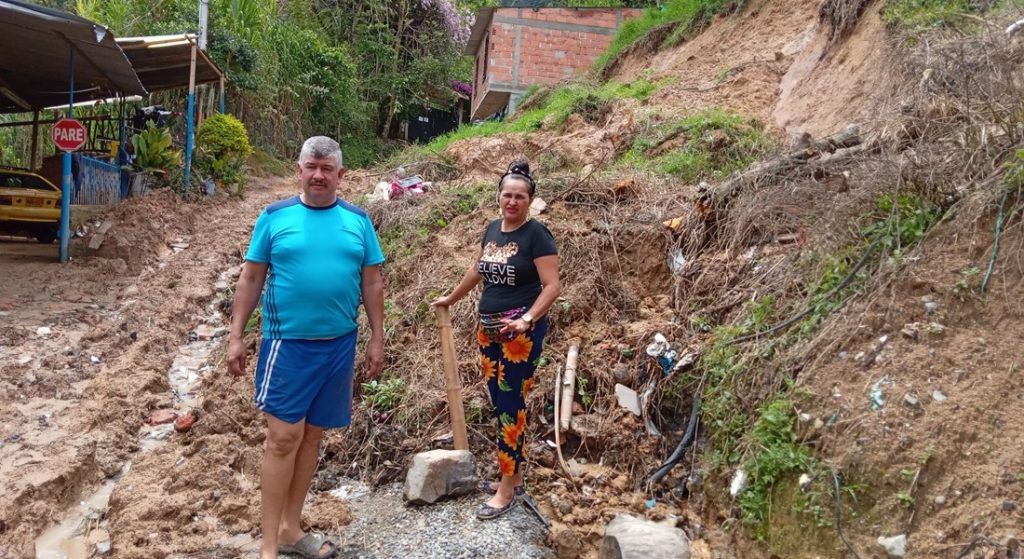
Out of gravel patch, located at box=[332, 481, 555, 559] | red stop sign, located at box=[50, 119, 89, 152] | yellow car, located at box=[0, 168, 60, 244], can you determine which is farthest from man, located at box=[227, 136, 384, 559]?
yellow car, located at box=[0, 168, 60, 244]

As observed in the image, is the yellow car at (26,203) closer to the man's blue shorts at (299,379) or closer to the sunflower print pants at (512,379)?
the man's blue shorts at (299,379)

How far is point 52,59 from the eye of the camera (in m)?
10.3

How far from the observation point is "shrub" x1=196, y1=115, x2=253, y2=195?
13281mm

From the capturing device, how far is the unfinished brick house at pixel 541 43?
17500 mm

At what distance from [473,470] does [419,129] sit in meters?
26.0

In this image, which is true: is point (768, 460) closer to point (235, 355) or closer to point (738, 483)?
point (738, 483)

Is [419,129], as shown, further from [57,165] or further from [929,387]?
[929,387]

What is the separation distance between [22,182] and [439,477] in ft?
28.8

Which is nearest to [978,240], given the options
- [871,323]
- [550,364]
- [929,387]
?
[871,323]

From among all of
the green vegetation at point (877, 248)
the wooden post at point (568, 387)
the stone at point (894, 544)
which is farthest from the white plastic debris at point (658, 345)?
the stone at point (894, 544)

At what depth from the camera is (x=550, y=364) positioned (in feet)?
16.4

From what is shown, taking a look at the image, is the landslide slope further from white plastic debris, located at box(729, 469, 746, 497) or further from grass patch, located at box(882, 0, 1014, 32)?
grass patch, located at box(882, 0, 1014, 32)

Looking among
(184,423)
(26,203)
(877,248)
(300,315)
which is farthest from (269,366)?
(26,203)

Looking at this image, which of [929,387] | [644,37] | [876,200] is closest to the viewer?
[929,387]
